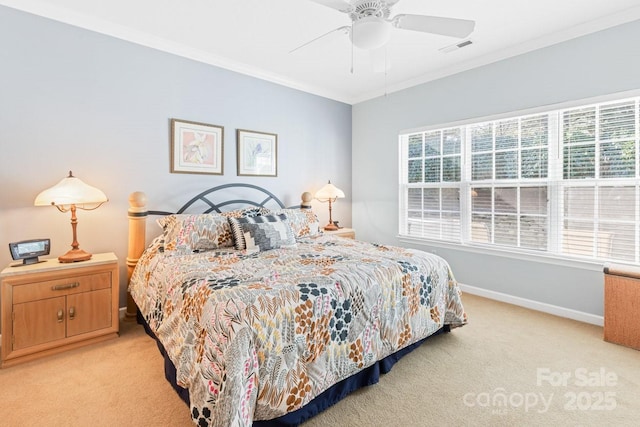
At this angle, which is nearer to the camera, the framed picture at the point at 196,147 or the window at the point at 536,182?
the window at the point at 536,182

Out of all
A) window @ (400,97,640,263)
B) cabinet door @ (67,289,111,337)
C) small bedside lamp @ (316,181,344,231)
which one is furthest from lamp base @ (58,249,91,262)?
window @ (400,97,640,263)

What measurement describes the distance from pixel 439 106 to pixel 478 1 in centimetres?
150

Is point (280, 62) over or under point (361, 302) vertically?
over

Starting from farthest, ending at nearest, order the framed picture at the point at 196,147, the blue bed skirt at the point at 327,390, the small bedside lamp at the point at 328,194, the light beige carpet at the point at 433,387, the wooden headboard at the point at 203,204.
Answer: the small bedside lamp at the point at 328,194, the framed picture at the point at 196,147, the wooden headboard at the point at 203,204, the light beige carpet at the point at 433,387, the blue bed skirt at the point at 327,390

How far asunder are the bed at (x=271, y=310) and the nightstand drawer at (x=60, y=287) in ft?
0.88

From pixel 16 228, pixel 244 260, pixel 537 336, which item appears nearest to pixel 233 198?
pixel 244 260

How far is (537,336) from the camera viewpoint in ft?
8.45

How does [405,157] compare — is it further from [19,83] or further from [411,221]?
[19,83]

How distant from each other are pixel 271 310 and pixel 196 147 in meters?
2.47

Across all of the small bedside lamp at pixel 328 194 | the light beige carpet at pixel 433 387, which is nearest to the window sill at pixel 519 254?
the light beige carpet at pixel 433 387

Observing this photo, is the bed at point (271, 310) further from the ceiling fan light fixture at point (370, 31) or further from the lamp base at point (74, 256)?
the ceiling fan light fixture at point (370, 31)

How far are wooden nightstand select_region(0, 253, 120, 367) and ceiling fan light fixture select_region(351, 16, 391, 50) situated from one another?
2.51 m

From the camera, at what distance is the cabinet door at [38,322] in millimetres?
2156

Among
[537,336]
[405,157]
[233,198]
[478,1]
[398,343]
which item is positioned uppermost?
[478,1]
